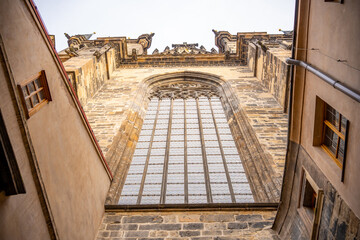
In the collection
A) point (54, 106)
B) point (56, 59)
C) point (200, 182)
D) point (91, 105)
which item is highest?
point (56, 59)

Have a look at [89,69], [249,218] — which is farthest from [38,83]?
[89,69]

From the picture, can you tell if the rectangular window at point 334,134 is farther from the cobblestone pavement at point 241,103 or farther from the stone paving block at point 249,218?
the cobblestone pavement at point 241,103

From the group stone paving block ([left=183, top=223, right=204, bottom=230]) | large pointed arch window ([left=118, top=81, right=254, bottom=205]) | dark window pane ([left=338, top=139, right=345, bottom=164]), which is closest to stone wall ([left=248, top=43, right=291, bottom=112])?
large pointed arch window ([left=118, top=81, right=254, bottom=205])

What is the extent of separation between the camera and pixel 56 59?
514 centimetres

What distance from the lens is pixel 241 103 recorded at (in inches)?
468

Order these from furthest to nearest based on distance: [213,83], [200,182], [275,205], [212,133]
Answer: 1. [213,83]
2. [212,133]
3. [200,182]
4. [275,205]

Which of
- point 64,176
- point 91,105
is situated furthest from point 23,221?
point 91,105

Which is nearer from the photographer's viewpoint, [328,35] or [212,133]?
[328,35]

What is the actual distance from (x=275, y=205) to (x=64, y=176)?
4.31 meters

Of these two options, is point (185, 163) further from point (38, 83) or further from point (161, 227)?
point (38, 83)

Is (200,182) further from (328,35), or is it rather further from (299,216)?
(328,35)

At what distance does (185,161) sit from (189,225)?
289cm

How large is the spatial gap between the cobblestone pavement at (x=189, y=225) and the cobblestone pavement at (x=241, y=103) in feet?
6.45

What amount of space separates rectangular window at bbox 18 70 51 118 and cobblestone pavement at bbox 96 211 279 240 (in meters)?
2.97
